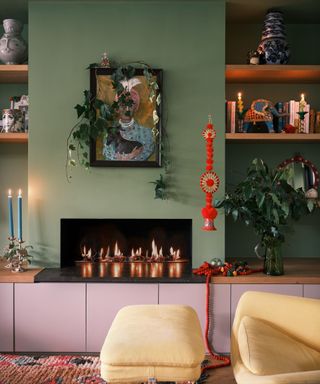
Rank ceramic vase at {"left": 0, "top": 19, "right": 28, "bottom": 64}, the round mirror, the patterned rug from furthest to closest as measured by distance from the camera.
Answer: the round mirror → ceramic vase at {"left": 0, "top": 19, "right": 28, "bottom": 64} → the patterned rug

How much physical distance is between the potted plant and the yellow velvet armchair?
0.85 metres

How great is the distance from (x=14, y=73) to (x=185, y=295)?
6.69 feet

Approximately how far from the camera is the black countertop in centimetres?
322

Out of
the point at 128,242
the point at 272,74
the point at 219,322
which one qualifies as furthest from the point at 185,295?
the point at 272,74

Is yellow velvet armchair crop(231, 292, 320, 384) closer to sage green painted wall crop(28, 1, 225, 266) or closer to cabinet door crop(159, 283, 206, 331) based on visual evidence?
cabinet door crop(159, 283, 206, 331)

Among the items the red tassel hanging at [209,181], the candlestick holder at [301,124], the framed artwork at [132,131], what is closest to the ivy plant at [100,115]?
the framed artwork at [132,131]

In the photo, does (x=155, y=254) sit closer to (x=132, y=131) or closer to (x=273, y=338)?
(x=132, y=131)

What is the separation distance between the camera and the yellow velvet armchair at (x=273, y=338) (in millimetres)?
2027

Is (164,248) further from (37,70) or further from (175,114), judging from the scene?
(37,70)

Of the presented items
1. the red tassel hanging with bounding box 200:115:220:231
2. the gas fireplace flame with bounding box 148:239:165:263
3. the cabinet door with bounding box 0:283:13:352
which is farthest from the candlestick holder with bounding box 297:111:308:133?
the cabinet door with bounding box 0:283:13:352

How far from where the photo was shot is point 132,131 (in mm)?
3541

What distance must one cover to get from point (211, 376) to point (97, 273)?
1.01m

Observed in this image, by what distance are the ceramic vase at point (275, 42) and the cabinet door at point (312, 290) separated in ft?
5.33

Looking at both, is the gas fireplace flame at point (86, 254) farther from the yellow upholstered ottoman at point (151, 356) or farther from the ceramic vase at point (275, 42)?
the ceramic vase at point (275, 42)
